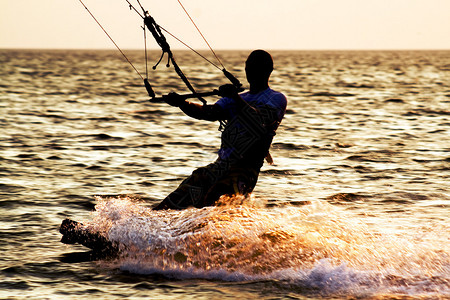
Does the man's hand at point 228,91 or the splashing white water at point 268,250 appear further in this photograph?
the splashing white water at point 268,250

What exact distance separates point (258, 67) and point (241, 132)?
0.72 meters

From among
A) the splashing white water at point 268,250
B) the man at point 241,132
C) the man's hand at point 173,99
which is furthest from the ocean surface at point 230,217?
the man's hand at point 173,99

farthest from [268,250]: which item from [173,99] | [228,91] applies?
[173,99]

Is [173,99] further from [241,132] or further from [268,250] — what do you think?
[268,250]

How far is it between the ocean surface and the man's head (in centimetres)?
143

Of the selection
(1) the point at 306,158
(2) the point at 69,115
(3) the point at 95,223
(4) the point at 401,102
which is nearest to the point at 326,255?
(3) the point at 95,223

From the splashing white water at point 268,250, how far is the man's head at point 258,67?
1.40 m

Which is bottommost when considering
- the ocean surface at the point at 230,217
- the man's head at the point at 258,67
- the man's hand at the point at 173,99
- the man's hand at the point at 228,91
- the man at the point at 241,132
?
the ocean surface at the point at 230,217

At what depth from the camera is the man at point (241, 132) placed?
7.31m

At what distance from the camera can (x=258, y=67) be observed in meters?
7.39

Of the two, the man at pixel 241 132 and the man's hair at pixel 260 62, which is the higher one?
the man's hair at pixel 260 62

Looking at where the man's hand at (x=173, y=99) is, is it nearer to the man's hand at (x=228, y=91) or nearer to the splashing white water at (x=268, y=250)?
the man's hand at (x=228, y=91)

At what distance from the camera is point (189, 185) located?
7770mm

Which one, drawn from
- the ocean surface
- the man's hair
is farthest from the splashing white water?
the man's hair
